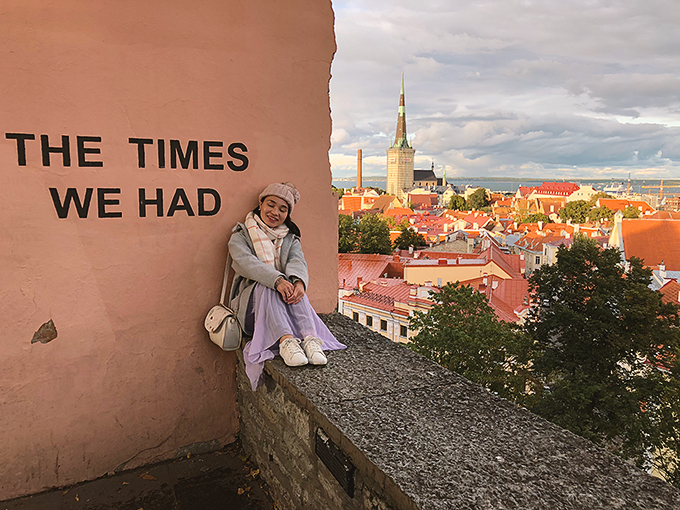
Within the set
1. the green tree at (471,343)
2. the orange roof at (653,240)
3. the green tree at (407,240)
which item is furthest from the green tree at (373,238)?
the green tree at (471,343)

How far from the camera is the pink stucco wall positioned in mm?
1854

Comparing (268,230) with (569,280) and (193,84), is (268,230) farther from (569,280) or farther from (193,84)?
(569,280)

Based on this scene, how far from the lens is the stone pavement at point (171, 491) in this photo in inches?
76.4

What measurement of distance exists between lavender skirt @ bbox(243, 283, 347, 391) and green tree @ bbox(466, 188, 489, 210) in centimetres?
8412

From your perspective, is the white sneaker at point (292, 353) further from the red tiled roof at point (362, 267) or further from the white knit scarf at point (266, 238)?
the red tiled roof at point (362, 267)

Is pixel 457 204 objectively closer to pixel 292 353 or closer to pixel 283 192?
pixel 283 192

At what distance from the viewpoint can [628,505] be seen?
39.1 inches

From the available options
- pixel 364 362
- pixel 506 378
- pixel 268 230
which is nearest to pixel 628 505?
pixel 364 362

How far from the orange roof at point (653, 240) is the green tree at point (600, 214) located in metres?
23.6

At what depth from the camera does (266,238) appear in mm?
2117

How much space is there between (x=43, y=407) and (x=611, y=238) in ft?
140

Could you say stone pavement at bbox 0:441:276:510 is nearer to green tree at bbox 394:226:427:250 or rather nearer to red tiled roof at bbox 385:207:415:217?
green tree at bbox 394:226:427:250

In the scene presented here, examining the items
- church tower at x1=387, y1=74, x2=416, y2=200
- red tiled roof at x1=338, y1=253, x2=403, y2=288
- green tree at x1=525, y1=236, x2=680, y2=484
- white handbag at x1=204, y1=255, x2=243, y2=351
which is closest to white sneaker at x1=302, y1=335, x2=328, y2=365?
white handbag at x1=204, y1=255, x2=243, y2=351

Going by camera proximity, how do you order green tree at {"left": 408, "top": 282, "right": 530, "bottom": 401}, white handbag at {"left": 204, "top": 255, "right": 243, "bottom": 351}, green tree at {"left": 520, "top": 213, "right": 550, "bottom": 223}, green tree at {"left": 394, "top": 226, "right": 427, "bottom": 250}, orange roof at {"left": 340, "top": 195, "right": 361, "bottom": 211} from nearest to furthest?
1. white handbag at {"left": 204, "top": 255, "right": 243, "bottom": 351}
2. green tree at {"left": 408, "top": 282, "right": 530, "bottom": 401}
3. green tree at {"left": 394, "top": 226, "right": 427, "bottom": 250}
4. green tree at {"left": 520, "top": 213, "right": 550, "bottom": 223}
5. orange roof at {"left": 340, "top": 195, "right": 361, "bottom": 211}
